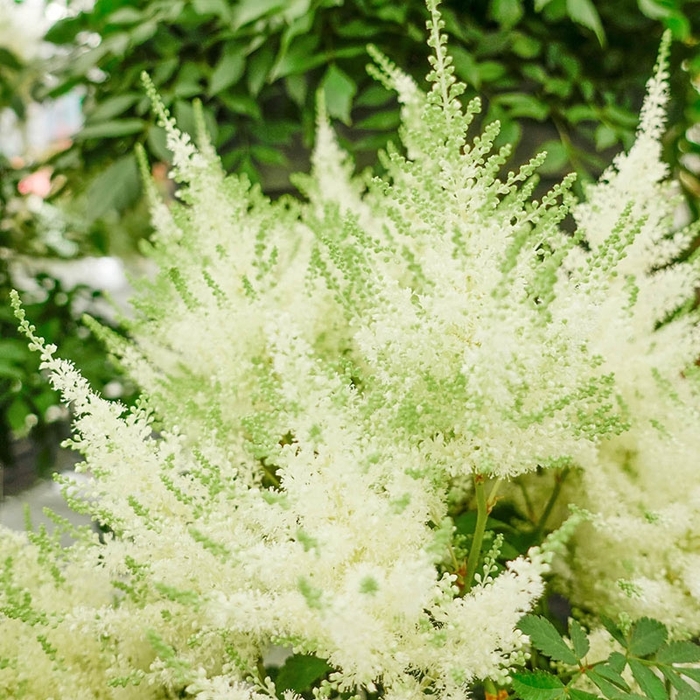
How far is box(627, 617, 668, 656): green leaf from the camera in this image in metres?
0.53

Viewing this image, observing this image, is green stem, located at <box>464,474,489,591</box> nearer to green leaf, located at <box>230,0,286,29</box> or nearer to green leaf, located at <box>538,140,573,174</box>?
green leaf, located at <box>538,140,573,174</box>

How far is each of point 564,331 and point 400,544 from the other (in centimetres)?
19

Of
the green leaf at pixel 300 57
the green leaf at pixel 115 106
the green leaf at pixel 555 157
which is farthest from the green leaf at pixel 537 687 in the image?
the green leaf at pixel 115 106

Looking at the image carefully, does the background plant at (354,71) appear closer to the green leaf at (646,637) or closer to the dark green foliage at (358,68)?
the dark green foliage at (358,68)

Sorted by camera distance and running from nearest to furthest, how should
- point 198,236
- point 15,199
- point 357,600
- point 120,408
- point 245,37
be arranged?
point 357,600
point 120,408
point 198,236
point 245,37
point 15,199

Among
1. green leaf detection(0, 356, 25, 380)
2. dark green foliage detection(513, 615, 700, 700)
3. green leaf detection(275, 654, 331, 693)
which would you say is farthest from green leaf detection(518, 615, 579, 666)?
green leaf detection(0, 356, 25, 380)

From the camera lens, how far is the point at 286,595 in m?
0.43

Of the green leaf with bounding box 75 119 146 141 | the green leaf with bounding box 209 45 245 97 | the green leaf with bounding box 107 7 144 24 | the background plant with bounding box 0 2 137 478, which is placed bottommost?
the background plant with bounding box 0 2 137 478

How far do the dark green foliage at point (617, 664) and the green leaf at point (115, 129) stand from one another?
0.88 meters

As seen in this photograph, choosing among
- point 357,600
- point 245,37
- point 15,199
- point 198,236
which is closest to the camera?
point 357,600

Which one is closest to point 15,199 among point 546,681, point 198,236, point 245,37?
point 245,37

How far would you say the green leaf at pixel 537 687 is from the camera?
0.47 meters

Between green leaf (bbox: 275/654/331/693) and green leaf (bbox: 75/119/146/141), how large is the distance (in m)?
0.80

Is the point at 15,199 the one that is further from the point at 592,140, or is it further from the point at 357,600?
the point at 357,600
